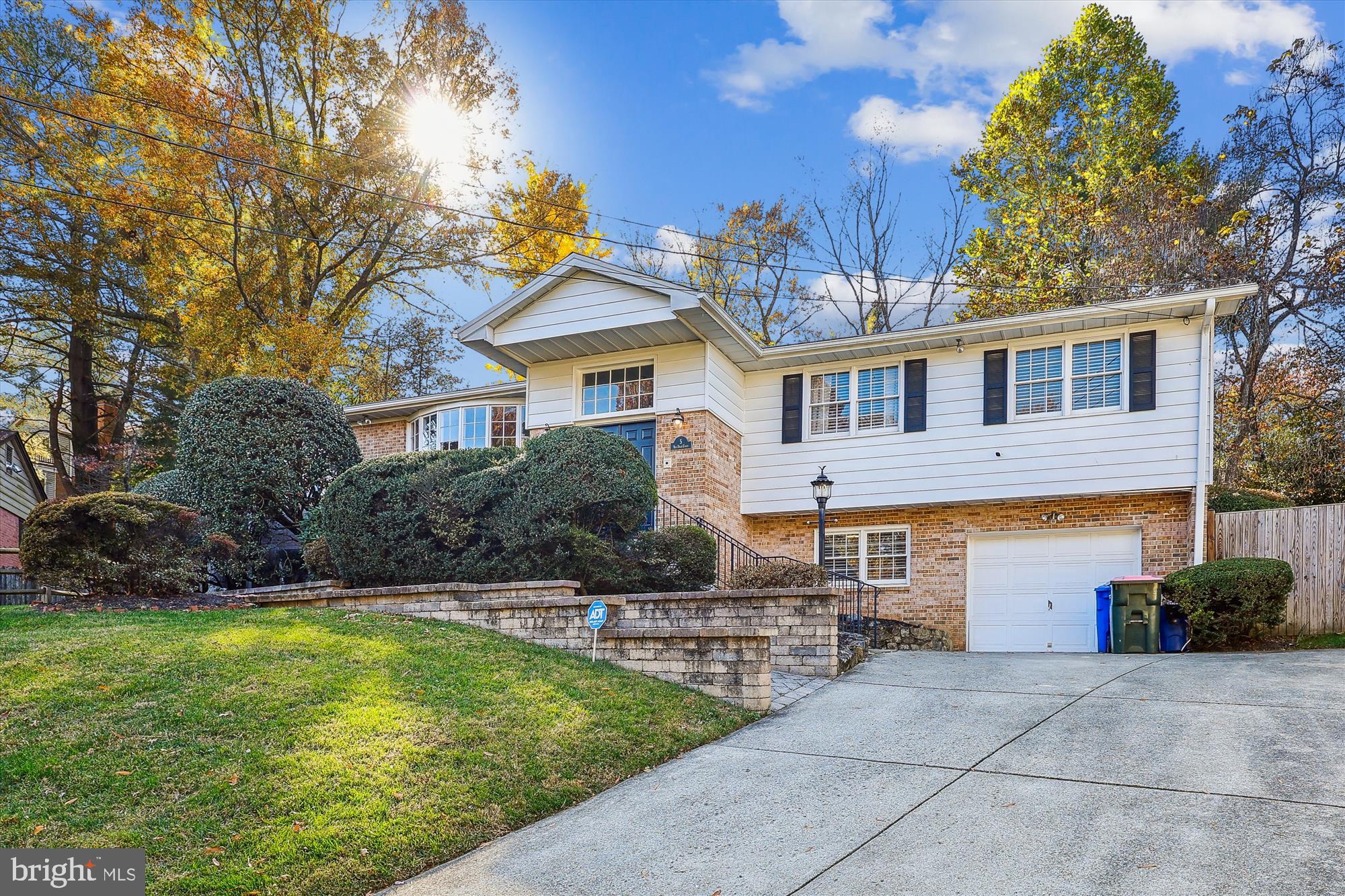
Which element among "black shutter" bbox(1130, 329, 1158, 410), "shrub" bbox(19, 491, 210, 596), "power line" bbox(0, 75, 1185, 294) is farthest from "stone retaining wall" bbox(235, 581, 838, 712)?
"power line" bbox(0, 75, 1185, 294)

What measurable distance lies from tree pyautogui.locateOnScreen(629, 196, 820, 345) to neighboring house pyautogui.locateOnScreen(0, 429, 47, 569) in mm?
18571

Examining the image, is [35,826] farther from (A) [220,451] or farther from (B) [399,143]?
(B) [399,143]

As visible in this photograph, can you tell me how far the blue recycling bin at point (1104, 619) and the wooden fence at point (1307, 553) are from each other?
6.84 ft

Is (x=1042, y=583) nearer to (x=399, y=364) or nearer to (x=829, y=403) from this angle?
(x=829, y=403)

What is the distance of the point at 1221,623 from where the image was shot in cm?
1187

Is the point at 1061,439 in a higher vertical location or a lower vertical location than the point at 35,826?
higher

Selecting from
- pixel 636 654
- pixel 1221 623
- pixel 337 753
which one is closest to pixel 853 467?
pixel 1221 623

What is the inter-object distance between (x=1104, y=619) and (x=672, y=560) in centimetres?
643

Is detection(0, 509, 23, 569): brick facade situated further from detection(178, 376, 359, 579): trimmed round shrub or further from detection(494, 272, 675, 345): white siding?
detection(494, 272, 675, 345): white siding

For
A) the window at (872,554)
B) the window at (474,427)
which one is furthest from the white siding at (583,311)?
the window at (872,554)

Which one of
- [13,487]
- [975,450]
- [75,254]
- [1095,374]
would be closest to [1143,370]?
[1095,374]

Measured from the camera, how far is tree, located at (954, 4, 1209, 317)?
902 inches

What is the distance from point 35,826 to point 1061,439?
13.4 m

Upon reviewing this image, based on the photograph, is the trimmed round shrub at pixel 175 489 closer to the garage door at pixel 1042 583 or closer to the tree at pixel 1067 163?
the garage door at pixel 1042 583
